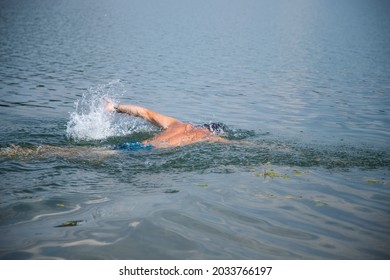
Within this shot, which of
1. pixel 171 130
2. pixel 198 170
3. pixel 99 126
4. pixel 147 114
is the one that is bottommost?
pixel 198 170

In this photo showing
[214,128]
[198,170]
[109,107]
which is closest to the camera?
[198,170]

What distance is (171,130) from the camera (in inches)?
370

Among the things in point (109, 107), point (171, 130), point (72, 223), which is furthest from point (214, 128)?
point (72, 223)

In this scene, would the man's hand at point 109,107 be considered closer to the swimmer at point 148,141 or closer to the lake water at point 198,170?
the swimmer at point 148,141

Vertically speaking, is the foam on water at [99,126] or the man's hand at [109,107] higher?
the man's hand at [109,107]

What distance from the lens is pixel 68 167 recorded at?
26.6 ft

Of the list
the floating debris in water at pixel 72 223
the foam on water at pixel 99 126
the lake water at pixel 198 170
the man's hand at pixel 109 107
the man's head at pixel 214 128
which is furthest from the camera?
the foam on water at pixel 99 126

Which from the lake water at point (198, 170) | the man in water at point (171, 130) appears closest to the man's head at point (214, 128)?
the man in water at point (171, 130)

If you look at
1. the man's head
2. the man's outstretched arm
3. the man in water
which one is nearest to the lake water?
the man in water

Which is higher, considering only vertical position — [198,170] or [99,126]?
[99,126]

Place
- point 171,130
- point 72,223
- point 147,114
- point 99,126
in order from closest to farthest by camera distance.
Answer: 1. point 72,223
2. point 171,130
3. point 147,114
4. point 99,126

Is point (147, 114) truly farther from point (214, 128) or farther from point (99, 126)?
point (99, 126)

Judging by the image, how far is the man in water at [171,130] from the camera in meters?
9.27
